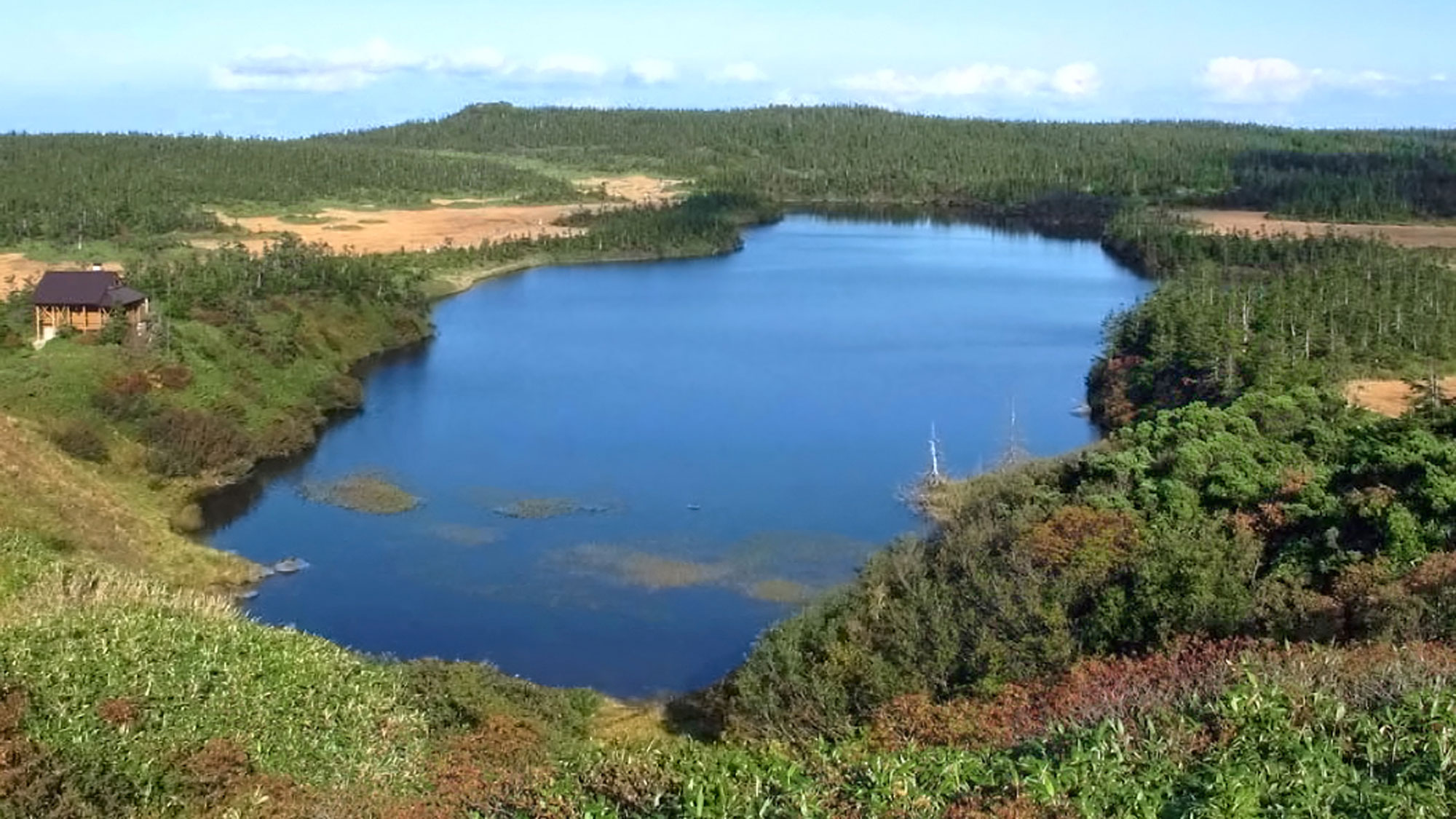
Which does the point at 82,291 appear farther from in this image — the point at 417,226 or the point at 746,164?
the point at 746,164

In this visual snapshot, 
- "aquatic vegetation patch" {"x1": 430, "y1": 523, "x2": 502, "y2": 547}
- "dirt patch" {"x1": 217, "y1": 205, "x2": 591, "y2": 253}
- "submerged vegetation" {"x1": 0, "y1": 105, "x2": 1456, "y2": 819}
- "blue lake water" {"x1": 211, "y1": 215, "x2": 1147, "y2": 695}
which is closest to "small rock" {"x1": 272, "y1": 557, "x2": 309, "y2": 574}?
"blue lake water" {"x1": 211, "y1": 215, "x2": 1147, "y2": 695}

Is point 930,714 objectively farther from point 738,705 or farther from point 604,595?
point 604,595

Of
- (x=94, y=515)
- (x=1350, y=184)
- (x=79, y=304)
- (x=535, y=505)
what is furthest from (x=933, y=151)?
(x=94, y=515)

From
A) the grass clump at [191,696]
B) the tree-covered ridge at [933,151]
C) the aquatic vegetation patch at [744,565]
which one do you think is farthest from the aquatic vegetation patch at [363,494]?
the tree-covered ridge at [933,151]

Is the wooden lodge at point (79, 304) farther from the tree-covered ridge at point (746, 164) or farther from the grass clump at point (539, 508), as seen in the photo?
the tree-covered ridge at point (746, 164)

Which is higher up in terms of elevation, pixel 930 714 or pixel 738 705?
pixel 930 714

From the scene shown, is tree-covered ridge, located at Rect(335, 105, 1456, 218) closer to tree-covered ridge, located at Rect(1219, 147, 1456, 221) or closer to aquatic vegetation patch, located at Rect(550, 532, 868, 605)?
tree-covered ridge, located at Rect(1219, 147, 1456, 221)

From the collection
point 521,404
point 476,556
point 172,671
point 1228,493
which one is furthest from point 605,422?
point 172,671
